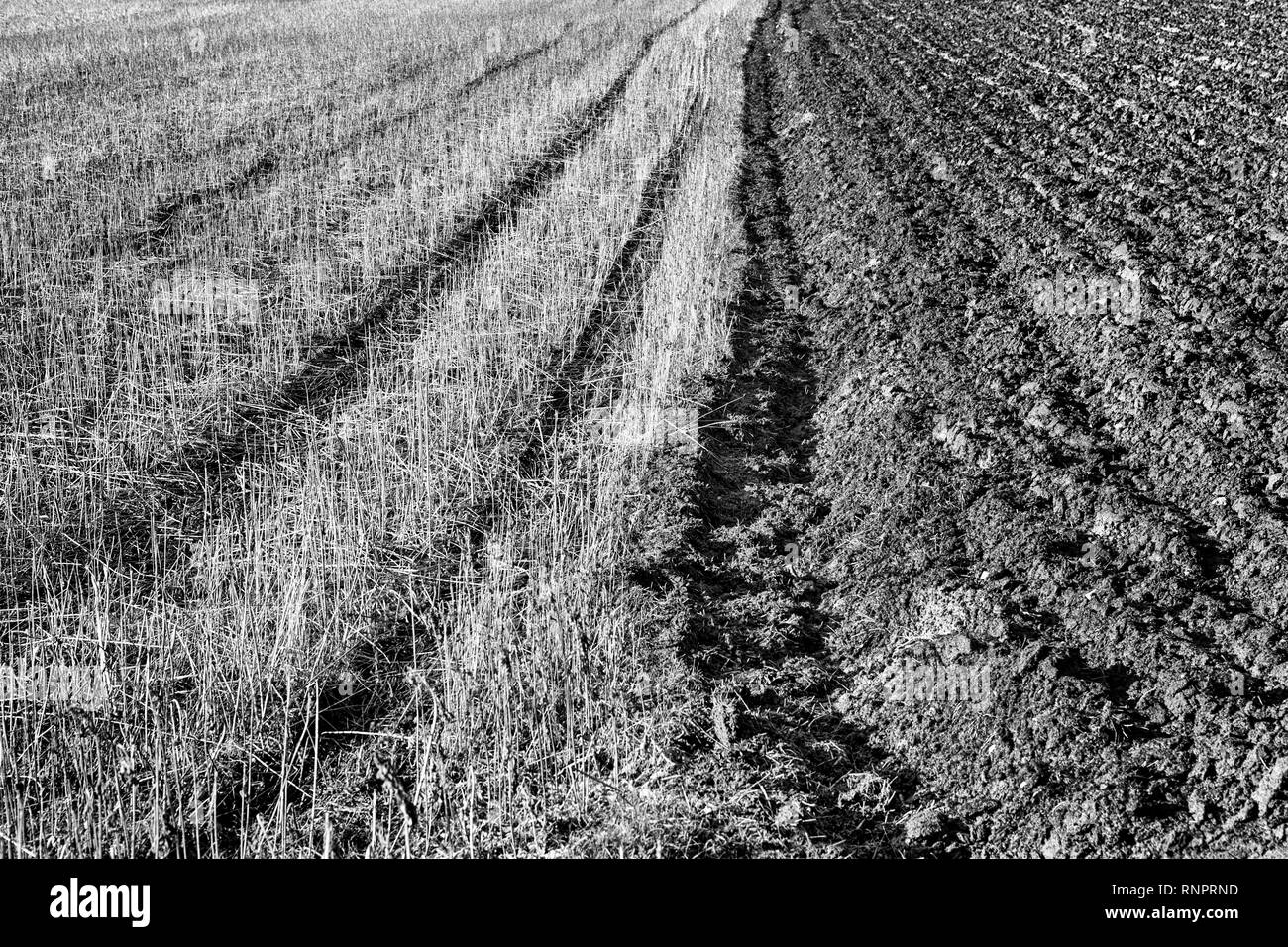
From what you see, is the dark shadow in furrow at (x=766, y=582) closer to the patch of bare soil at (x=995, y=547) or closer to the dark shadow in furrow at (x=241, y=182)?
the patch of bare soil at (x=995, y=547)

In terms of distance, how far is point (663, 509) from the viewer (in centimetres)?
Answer: 559

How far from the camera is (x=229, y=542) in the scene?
207 inches

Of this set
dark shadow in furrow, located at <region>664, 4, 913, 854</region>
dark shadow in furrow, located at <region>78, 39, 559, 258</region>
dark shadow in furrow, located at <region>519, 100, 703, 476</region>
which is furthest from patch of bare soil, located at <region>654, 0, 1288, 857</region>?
dark shadow in furrow, located at <region>78, 39, 559, 258</region>

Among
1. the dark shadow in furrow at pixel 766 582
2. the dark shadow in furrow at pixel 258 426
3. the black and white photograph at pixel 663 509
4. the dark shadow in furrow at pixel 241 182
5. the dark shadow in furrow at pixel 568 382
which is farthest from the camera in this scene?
the dark shadow in furrow at pixel 241 182

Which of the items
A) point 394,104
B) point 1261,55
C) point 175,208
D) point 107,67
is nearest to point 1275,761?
point 175,208

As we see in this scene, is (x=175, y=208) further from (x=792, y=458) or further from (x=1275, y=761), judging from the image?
(x=1275, y=761)

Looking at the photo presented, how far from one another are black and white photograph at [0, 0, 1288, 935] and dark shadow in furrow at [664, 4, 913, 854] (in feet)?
0.08

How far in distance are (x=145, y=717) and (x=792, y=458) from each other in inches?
135

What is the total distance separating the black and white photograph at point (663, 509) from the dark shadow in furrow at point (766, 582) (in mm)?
24

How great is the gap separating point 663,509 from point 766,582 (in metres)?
0.70

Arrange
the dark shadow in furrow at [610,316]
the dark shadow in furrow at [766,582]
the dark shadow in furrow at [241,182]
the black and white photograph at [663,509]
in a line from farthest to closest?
the dark shadow in furrow at [241,182], the dark shadow in furrow at [610,316], the dark shadow in furrow at [766,582], the black and white photograph at [663,509]

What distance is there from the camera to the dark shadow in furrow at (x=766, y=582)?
3.92 metres

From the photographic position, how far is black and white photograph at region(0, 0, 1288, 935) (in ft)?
12.1

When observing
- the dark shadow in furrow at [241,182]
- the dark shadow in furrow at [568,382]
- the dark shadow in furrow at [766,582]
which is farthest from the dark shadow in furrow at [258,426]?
the dark shadow in furrow at [241,182]
